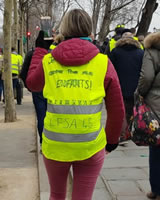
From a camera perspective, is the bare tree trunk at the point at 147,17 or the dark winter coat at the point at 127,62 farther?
the bare tree trunk at the point at 147,17

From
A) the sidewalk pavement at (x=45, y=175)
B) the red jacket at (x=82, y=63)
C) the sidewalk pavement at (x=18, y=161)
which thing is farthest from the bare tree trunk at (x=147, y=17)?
the red jacket at (x=82, y=63)

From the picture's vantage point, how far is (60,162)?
235cm

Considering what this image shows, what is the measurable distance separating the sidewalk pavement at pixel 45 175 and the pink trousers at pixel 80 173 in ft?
4.91

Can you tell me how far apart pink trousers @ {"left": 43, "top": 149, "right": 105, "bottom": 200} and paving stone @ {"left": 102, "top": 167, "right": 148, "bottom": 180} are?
2.09 m

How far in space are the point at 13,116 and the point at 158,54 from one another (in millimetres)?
6430

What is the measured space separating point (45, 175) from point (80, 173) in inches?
96.1

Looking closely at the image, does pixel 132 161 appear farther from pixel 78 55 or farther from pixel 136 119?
pixel 78 55

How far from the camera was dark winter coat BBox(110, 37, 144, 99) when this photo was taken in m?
5.71

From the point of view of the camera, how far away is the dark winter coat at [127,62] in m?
5.71

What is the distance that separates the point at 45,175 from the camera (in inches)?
187

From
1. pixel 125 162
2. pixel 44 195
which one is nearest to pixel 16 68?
pixel 125 162

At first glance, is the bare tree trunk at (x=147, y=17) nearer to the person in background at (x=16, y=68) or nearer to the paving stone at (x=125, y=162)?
the person in background at (x=16, y=68)

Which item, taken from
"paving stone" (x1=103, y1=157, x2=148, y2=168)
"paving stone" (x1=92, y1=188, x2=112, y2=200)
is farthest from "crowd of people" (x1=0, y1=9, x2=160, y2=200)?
"paving stone" (x1=103, y1=157, x2=148, y2=168)

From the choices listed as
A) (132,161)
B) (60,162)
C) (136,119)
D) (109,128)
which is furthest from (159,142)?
(132,161)
